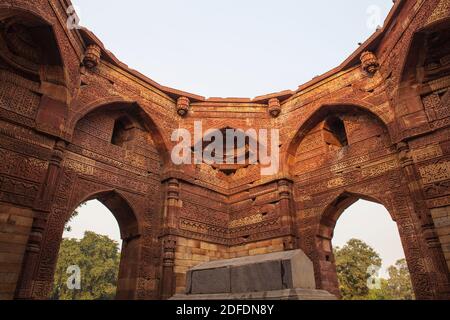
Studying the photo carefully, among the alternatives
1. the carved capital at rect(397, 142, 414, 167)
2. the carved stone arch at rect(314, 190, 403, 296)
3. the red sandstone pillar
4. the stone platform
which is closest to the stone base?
the stone platform

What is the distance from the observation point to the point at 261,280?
3953 mm

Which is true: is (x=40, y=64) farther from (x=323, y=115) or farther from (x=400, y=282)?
(x=400, y=282)

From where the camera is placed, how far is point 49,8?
235 inches

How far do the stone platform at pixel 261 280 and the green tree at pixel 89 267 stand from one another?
79.6 feet

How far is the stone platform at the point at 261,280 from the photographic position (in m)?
3.68

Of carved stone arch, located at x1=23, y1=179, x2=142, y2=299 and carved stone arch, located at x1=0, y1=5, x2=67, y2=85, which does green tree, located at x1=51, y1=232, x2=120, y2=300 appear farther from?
carved stone arch, located at x1=0, y1=5, x2=67, y2=85

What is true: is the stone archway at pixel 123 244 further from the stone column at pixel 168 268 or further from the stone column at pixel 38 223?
the stone column at pixel 168 268

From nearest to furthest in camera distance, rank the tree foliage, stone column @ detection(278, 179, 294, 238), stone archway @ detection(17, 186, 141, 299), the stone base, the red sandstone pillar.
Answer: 1. the stone base
2. the red sandstone pillar
3. stone archway @ detection(17, 186, 141, 299)
4. stone column @ detection(278, 179, 294, 238)
5. the tree foliage

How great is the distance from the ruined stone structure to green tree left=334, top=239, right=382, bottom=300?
16.7m

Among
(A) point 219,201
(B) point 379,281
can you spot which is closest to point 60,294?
(A) point 219,201

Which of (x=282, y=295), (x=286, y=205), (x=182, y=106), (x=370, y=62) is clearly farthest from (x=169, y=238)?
(x=370, y=62)

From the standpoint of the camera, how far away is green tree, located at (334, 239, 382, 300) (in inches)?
858

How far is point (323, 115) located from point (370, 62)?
1847 millimetres

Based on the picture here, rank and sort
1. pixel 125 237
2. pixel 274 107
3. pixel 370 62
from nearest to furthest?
pixel 370 62 → pixel 125 237 → pixel 274 107
